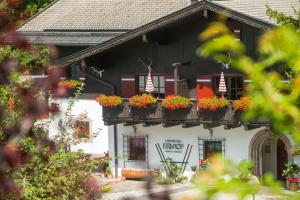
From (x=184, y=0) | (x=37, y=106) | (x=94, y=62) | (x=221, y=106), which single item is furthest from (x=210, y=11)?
(x=37, y=106)

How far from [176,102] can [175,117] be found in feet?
2.14

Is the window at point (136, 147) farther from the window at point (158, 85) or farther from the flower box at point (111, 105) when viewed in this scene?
the window at point (158, 85)

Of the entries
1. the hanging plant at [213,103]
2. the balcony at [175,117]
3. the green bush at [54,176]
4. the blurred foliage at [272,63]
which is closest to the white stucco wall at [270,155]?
the balcony at [175,117]

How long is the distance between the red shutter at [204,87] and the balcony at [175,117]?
21.5 inches

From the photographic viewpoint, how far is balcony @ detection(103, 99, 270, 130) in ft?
69.5

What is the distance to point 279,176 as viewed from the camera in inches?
898

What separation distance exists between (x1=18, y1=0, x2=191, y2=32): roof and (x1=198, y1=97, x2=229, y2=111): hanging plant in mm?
6307

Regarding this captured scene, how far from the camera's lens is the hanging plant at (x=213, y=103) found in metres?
21.0

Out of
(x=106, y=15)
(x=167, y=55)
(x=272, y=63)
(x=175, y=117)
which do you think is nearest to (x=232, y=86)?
(x=175, y=117)

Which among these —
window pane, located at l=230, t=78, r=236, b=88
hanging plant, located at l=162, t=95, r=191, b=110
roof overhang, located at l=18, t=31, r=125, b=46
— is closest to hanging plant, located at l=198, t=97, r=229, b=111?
hanging plant, located at l=162, t=95, r=191, b=110

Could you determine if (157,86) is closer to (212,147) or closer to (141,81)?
(141,81)

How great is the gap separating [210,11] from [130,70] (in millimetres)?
3485

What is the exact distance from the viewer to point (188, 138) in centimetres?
2294

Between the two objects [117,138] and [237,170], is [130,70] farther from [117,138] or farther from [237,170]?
[237,170]
